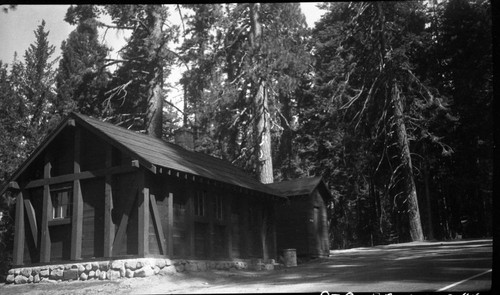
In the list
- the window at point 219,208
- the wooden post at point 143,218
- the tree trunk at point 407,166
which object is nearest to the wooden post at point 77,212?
the wooden post at point 143,218

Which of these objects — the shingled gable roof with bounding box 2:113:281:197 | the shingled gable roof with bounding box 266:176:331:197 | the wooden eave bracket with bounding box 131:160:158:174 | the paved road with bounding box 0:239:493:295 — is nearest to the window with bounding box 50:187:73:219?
the shingled gable roof with bounding box 2:113:281:197

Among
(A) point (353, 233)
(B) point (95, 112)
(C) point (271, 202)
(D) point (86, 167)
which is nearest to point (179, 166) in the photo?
(D) point (86, 167)

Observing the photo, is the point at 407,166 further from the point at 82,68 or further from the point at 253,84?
the point at 82,68

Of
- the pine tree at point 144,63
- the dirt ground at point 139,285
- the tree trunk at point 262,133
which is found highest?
the pine tree at point 144,63

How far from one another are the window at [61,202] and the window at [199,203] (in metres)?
4.35

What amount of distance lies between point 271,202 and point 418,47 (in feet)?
44.5

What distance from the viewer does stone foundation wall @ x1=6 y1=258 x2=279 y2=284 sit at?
15.3 meters

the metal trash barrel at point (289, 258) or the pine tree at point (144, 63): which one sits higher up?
the pine tree at point (144, 63)

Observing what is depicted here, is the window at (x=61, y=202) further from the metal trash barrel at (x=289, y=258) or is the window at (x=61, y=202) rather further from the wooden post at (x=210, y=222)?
the metal trash barrel at (x=289, y=258)

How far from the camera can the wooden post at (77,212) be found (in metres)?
16.7

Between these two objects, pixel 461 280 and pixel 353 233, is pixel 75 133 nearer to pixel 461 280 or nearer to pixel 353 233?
pixel 461 280

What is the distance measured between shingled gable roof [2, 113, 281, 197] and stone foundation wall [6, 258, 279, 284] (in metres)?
2.94

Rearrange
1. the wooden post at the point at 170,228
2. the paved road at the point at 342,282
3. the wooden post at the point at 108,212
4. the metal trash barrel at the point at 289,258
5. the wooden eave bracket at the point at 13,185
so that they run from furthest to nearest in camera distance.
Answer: the metal trash barrel at the point at 289,258 < the wooden eave bracket at the point at 13,185 < the wooden post at the point at 170,228 < the wooden post at the point at 108,212 < the paved road at the point at 342,282

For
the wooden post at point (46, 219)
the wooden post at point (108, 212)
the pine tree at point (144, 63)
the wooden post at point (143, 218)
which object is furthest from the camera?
the pine tree at point (144, 63)
